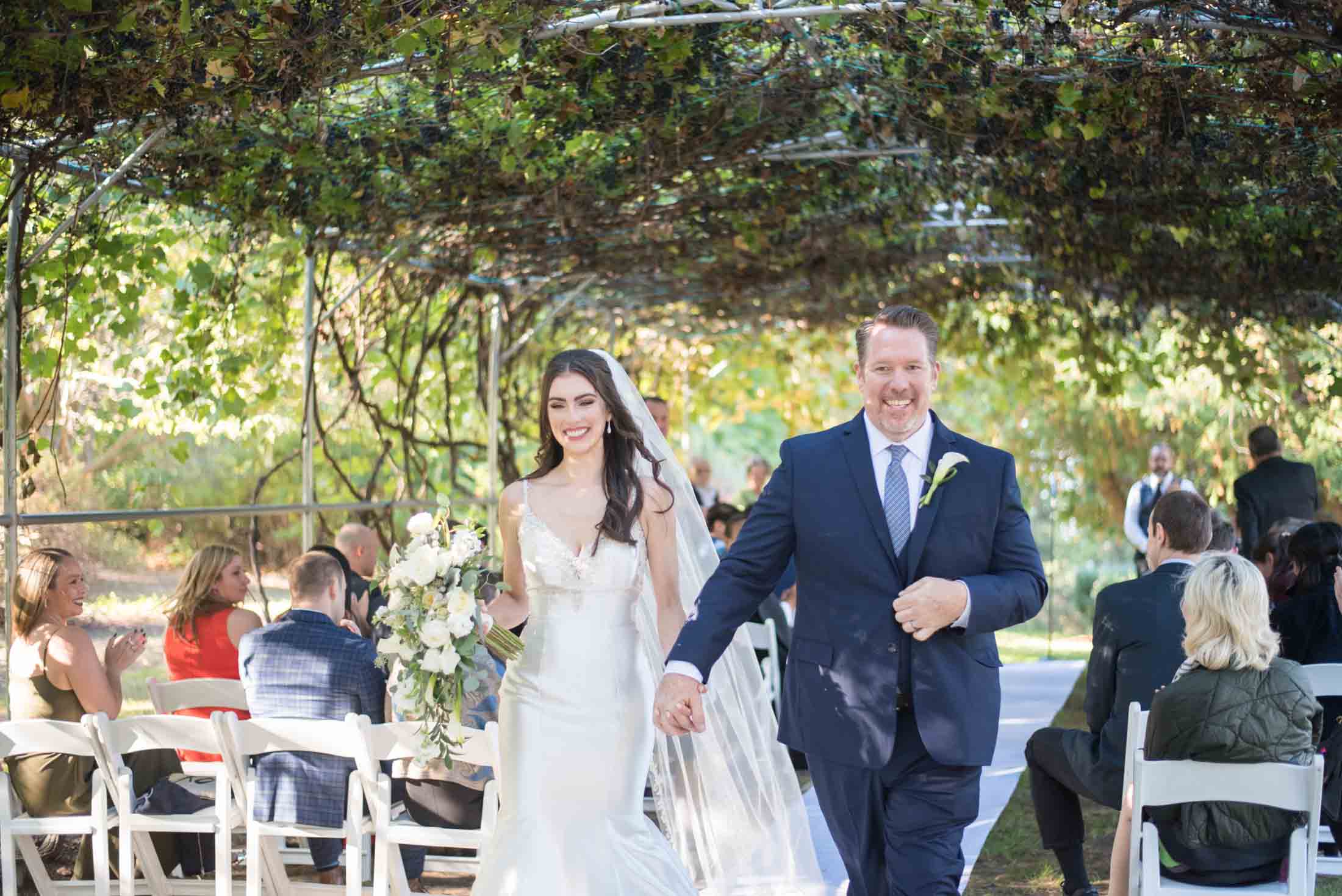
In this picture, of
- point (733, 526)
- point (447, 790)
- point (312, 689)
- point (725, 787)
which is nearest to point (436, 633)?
point (447, 790)

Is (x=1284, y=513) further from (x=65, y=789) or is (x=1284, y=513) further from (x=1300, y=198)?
(x=65, y=789)

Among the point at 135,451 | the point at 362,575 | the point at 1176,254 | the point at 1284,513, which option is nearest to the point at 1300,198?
the point at 1176,254

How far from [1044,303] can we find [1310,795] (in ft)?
26.5

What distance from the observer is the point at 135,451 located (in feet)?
23.4

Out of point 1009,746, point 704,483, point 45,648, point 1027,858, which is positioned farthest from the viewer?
point 704,483

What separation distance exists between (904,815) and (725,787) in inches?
68.0

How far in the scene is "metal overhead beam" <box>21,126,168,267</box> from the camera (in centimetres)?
552

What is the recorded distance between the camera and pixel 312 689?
4930mm

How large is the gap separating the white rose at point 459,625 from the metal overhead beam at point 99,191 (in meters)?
2.59

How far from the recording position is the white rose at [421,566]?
12.8 ft

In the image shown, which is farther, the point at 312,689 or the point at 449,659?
the point at 312,689

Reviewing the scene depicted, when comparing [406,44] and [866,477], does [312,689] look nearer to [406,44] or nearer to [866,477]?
[406,44]

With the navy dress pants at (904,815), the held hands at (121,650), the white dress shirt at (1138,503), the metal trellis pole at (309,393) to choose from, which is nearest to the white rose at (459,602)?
the navy dress pants at (904,815)

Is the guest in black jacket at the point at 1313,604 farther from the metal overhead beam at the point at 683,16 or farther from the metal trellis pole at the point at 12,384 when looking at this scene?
the metal trellis pole at the point at 12,384
